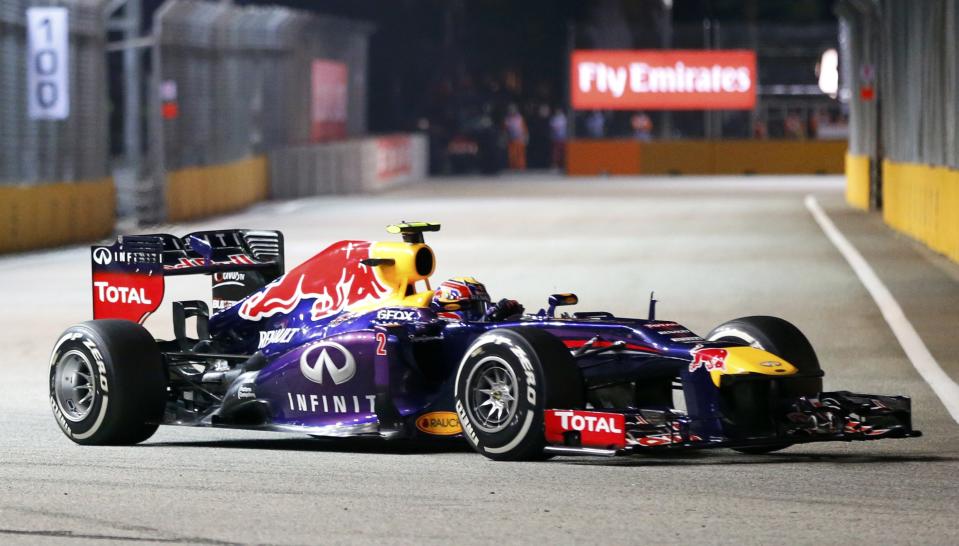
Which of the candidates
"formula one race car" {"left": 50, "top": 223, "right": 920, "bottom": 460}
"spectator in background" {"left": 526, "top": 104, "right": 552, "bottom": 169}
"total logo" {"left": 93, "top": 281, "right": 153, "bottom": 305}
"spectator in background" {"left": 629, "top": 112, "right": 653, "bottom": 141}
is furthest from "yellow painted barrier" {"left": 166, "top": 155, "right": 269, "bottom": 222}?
"formula one race car" {"left": 50, "top": 223, "right": 920, "bottom": 460}

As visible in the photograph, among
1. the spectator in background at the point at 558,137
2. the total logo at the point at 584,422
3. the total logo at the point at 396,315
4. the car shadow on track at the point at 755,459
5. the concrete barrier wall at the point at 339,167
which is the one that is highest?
the spectator in background at the point at 558,137

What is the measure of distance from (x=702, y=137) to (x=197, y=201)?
78.2ft

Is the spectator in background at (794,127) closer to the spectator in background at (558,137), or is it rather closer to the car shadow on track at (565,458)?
the spectator in background at (558,137)

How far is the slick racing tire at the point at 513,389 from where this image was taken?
28.6ft

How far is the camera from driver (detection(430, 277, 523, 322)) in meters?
9.63

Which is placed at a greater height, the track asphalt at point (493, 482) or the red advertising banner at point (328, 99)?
the red advertising banner at point (328, 99)

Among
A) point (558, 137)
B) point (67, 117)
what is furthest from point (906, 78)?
point (558, 137)

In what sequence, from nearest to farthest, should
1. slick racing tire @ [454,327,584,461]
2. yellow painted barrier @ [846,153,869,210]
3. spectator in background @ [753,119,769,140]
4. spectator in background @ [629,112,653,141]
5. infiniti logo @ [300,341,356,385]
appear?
slick racing tire @ [454,327,584,461] < infiniti logo @ [300,341,356,385] < yellow painted barrier @ [846,153,869,210] < spectator in background @ [753,119,769,140] < spectator in background @ [629,112,653,141]

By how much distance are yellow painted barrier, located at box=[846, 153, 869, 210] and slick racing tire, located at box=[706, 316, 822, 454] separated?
2834cm

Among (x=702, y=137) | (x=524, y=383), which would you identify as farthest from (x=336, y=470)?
(x=702, y=137)

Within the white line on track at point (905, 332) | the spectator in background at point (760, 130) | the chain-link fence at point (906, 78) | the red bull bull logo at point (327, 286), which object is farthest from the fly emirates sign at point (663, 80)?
the red bull bull logo at point (327, 286)

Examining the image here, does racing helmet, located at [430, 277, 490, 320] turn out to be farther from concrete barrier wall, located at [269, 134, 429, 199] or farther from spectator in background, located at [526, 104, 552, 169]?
spectator in background, located at [526, 104, 552, 169]

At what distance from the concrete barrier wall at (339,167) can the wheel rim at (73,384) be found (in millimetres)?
33516

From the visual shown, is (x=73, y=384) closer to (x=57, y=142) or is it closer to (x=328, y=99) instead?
(x=57, y=142)
